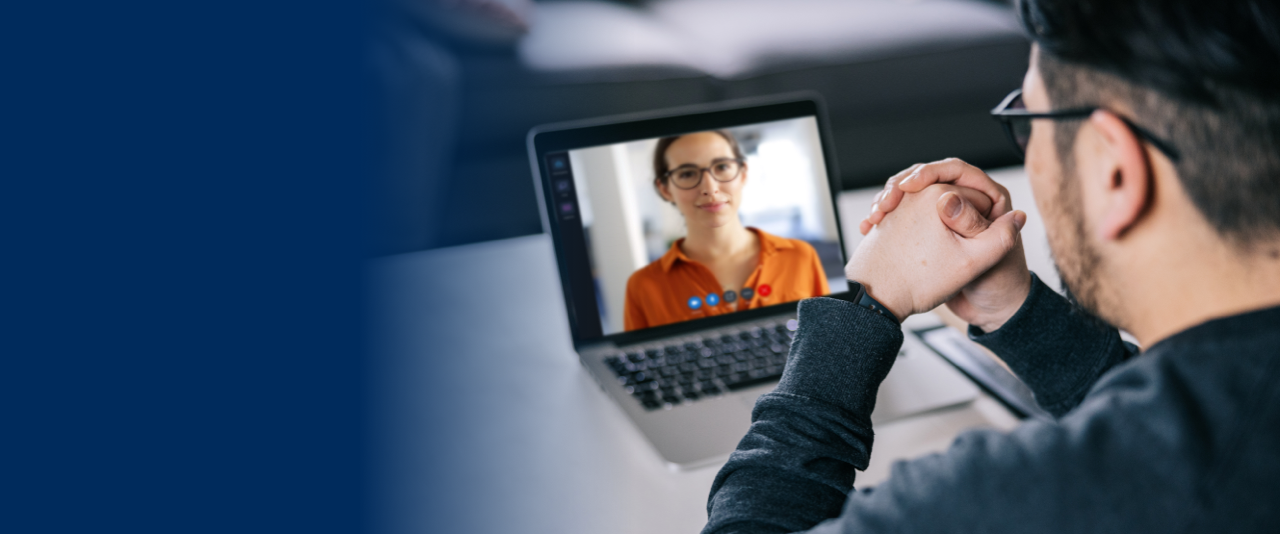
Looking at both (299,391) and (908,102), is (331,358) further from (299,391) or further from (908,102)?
(908,102)

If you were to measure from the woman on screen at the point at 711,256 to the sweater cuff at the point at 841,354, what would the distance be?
32 centimetres

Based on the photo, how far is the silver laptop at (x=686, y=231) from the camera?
0.90 m

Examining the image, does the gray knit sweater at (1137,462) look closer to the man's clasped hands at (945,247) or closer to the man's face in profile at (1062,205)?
the man's face in profile at (1062,205)

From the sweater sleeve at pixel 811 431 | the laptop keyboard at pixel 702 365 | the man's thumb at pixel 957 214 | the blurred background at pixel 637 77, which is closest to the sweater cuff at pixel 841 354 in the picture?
the sweater sleeve at pixel 811 431

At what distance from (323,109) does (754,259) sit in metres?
0.79

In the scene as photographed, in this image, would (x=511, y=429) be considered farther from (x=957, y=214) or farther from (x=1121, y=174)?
(x=1121, y=174)

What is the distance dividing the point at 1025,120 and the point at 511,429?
20.5 inches

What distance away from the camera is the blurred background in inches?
70.0

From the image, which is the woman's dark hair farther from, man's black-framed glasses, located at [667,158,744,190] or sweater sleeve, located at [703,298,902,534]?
sweater sleeve, located at [703,298,902,534]

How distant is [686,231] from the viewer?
95cm

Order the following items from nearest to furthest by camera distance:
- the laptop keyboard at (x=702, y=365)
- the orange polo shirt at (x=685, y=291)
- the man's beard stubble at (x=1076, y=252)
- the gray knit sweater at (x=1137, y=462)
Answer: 1. the gray knit sweater at (x=1137, y=462)
2. the man's beard stubble at (x=1076, y=252)
3. the laptop keyboard at (x=702, y=365)
4. the orange polo shirt at (x=685, y=291)

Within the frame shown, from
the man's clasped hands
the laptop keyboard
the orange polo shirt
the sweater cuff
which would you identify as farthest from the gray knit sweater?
the orange polo shirt

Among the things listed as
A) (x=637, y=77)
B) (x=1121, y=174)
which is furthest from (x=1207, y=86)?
(x=637, y=77)

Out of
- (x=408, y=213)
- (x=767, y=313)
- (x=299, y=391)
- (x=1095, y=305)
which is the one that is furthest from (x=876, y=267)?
(x=408, y=213)
